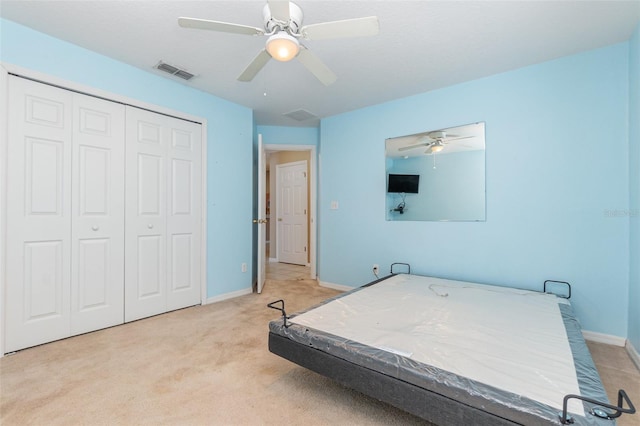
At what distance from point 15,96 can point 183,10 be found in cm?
138

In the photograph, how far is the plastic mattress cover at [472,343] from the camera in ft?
3.59

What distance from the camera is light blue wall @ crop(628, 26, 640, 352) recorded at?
196 cm

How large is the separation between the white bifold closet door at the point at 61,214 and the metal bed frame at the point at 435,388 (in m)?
1.78

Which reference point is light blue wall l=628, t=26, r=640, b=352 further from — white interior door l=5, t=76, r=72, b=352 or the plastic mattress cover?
white interior door l=5, t=76, r=72, b=352

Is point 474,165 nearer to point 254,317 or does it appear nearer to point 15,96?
point 254,317

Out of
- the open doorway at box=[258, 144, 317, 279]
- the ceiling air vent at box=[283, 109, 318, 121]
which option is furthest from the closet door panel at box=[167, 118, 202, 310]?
the open doorway at box=[258, 144, 317, 279]

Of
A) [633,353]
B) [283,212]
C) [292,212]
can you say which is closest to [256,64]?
[633,353]

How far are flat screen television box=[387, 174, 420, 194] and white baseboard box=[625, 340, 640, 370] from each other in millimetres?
2019

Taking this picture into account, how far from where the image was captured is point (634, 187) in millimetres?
2064

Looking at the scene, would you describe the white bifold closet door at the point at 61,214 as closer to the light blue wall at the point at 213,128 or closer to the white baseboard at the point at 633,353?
the light blue wall at the point at 213,128

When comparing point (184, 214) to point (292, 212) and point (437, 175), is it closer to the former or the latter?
point (437, 175)

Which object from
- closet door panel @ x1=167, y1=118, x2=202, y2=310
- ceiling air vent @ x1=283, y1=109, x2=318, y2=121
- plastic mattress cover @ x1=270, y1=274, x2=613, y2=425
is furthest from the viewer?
ceiling air vent @ x1=283, y1=109, x2=318, y2=121

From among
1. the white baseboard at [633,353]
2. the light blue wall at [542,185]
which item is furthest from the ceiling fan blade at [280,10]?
the white baseboard at [633,353]

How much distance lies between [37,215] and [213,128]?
1740 mm
